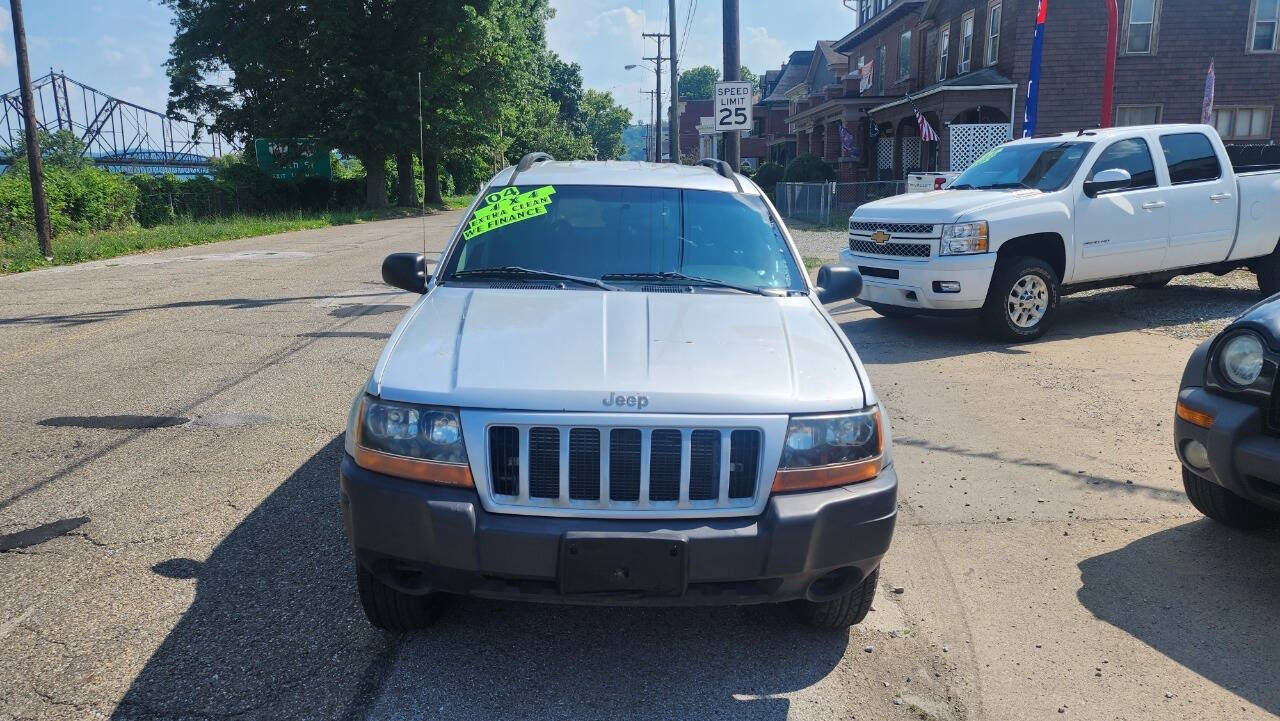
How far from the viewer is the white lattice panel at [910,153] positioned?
105 feet

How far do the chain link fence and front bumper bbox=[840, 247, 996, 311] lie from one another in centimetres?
1490

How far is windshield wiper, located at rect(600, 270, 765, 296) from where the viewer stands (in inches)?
158

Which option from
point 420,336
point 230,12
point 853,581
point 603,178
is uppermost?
point 230,12

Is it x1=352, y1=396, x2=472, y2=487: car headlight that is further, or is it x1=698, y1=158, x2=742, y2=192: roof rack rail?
x1=698, y1=158, x2=742, y2=192: roof rack rail

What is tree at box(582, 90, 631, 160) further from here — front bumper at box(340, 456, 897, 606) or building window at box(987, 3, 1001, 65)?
front bumper at box(340, 456, 897, 606)

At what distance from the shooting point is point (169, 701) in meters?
2.98

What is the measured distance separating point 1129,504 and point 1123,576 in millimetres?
996

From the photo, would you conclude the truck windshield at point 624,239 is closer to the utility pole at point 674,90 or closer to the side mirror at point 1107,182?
the side mirror at point 1107,182

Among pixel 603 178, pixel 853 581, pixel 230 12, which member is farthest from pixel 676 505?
pixel 230 12

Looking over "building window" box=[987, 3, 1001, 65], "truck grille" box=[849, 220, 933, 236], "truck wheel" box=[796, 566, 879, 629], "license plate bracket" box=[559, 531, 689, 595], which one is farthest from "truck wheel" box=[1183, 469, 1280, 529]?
"building window" box=[987, 3, 1001, 65]

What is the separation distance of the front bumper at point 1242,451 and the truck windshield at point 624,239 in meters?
1.79

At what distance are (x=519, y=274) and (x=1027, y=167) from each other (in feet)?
24.3

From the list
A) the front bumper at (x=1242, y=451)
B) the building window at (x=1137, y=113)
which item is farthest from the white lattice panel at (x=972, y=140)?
the front bumper at (x=1242, y=451)

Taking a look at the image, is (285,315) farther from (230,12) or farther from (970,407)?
(230,12)
